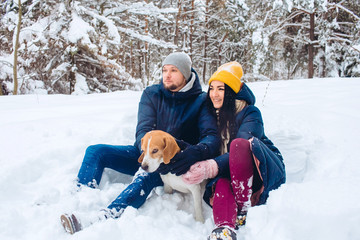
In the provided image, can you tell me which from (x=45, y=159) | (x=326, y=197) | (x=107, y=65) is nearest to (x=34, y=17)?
(x=107, y=65)

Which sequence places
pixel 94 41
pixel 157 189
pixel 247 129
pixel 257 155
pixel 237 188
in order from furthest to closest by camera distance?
pixel 94 41 < pixel 157 189 < pixel 247 129 < pixel 237 188 < pixel 257 155

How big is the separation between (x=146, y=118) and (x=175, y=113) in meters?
0.36

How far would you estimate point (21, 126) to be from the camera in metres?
3.64

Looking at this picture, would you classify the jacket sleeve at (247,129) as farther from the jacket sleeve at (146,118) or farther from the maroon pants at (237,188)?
the jacket sleeve at (146,118)

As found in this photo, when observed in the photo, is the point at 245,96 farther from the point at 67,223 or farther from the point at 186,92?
the point at 67,223

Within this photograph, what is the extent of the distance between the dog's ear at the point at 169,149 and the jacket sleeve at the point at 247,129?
0.45m

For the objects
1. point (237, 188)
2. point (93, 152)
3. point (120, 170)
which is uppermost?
point (93, 152)

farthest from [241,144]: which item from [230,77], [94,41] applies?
[94,41]

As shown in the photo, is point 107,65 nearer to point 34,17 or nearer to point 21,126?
point 34,17

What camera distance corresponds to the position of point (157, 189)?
2773 mm

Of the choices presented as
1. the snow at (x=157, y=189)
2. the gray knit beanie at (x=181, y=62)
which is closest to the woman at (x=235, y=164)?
the snow at (x=157, y=189)

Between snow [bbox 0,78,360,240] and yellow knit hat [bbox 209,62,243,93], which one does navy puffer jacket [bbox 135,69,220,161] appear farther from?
snow [bbox 0,78,360,240]

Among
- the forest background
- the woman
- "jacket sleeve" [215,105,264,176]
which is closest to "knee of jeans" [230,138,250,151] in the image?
the woman

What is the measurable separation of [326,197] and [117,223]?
1504mm
